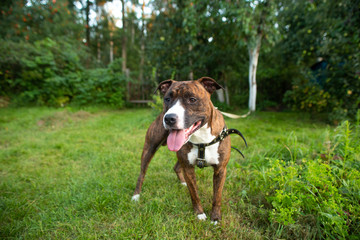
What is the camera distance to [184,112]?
1542 millimetres

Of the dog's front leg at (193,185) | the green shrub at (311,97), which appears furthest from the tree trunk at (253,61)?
the dog's front leg at (193,185)

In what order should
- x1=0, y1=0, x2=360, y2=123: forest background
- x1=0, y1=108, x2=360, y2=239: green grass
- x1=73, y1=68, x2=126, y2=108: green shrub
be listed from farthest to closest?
1. x1=73, y1=68, x2=126, y2=108: green shrub
2. x1=0, y1=0, x2=360, y2=123: forest background
3. x1=0, y1=108, x2=360, y2=239: green grass

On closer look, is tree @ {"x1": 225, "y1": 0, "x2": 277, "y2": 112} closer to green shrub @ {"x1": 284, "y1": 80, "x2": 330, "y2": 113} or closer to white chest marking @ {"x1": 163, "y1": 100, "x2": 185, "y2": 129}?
green shrub @ {"x1": 284, "y1": 80, "x2": 330, "y2": 113}

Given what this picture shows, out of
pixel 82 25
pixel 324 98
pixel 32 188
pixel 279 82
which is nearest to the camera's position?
pixel 32 188

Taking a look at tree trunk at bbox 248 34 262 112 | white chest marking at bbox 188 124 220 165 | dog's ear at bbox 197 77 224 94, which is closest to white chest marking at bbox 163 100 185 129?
white chest marking at bbox 188 124 220 165

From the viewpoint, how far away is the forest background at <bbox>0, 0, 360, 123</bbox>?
521 cm

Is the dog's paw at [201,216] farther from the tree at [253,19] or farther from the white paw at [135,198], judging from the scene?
the tree at [253,19]

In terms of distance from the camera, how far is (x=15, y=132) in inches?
206

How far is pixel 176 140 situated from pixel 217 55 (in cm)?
681

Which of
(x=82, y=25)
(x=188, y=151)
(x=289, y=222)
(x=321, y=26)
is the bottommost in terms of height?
(x=289, y=222)

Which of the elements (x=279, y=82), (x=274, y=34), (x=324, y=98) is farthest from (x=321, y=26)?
(x=279, y=82)

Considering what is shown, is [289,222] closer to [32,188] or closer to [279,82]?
[32,188]

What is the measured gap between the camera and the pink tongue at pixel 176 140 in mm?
1513

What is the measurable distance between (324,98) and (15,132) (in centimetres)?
963
